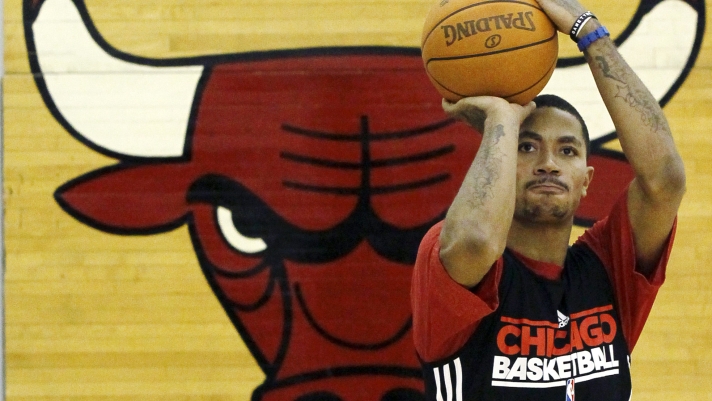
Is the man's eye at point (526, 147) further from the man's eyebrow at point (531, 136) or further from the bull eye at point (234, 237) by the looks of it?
the bull eye at point (234, 237)

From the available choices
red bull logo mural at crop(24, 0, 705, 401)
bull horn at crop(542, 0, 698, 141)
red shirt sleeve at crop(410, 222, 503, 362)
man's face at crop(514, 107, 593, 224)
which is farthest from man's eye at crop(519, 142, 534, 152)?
bull horn at crop(542, 0, 698, 141)

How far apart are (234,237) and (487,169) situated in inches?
97.5

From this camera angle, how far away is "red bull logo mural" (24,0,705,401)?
4.48m

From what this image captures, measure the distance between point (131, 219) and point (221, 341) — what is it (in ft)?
2.52

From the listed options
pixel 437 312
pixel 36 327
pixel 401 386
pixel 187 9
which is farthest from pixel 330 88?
pixel 437 312

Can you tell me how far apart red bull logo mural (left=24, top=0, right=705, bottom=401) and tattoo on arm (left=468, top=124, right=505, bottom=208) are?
2230 mm

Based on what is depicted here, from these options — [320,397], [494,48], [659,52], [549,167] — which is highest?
[659,52]

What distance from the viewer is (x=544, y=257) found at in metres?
2.53

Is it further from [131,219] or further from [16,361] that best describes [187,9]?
[16,361]

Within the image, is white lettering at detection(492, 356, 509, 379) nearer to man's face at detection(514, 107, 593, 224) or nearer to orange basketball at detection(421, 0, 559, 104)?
man's face at detection(514, 107, 593, 224)

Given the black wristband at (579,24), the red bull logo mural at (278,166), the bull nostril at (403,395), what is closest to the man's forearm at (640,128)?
the black wristband at (579,24)

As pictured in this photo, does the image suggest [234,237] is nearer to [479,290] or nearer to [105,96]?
[105,96]

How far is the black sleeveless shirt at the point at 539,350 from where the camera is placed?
7.66 feet

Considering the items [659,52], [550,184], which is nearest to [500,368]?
[550,184]
